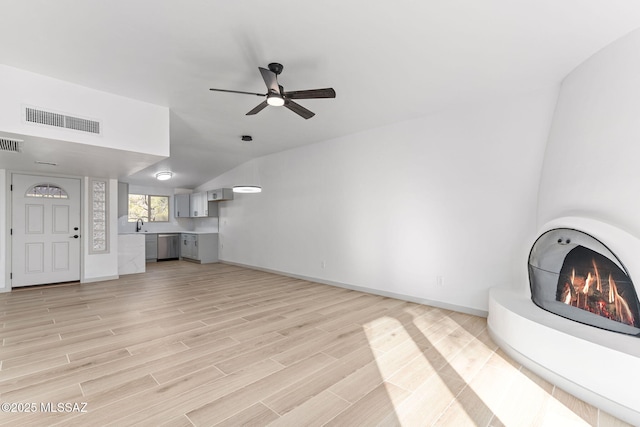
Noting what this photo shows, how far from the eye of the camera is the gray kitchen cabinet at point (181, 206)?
9906 mm

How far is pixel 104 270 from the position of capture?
21.0 feet

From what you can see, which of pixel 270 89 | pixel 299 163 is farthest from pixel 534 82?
pixel 299 163

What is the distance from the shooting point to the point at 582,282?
2.57 metres

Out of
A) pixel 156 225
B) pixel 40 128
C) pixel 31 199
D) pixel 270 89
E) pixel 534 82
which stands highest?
pixel 534 82

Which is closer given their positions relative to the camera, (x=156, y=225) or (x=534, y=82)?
(x=534, y=82)

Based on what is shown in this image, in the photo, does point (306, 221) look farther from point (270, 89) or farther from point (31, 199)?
point (31, 199)

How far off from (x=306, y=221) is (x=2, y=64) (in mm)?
4771

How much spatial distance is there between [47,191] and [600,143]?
8.65 m

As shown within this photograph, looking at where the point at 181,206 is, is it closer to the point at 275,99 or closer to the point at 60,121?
the point at 60,121

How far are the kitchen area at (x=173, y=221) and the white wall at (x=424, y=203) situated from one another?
306 cm

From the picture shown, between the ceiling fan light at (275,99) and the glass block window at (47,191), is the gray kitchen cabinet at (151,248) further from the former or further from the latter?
the ceiling fan light at (275,99)

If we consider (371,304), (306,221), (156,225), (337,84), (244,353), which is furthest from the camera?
(156,225)

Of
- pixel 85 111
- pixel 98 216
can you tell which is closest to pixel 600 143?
pixel 85 111

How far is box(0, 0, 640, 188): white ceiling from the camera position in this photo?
2.34m
